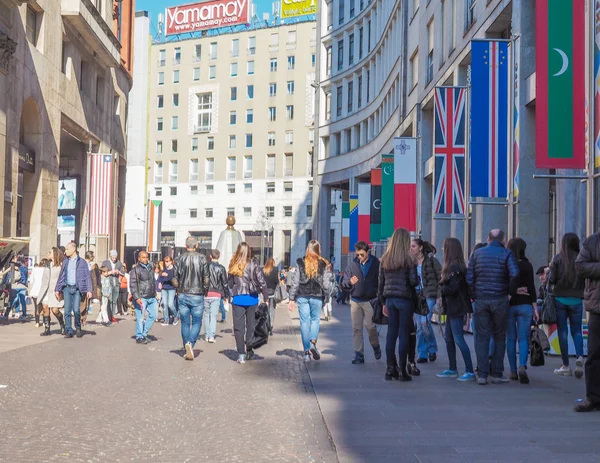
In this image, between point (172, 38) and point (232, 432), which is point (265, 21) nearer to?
point (172, 38)

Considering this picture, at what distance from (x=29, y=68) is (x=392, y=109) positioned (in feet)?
62.0

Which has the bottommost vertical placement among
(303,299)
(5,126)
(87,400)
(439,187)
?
(87,400)

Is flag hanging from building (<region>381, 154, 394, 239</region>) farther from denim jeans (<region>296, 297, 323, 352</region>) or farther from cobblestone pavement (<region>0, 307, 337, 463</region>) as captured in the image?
denim jeans (<region>296, 297, 323, 352</region>)

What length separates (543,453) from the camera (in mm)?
6172

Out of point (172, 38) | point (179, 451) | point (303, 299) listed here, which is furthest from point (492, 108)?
point (172, 38)

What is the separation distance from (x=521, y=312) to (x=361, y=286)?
253cm

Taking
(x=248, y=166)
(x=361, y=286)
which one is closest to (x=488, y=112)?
(x=361, y=286)

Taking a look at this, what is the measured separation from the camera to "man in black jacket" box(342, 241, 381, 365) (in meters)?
12.2

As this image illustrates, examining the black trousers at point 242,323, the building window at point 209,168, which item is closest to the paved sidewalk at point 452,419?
the black trousers at point 242,323

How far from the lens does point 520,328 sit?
10570 millimetres

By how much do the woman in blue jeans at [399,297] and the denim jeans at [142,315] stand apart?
6.58 metres

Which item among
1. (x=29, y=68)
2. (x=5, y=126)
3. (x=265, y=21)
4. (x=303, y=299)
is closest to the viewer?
(x=303, y=299)

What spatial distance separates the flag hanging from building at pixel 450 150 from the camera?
71.5 feet

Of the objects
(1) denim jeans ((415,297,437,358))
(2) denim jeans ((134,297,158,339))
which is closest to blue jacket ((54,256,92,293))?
(2) denim jeans ((134,297,158,339))
